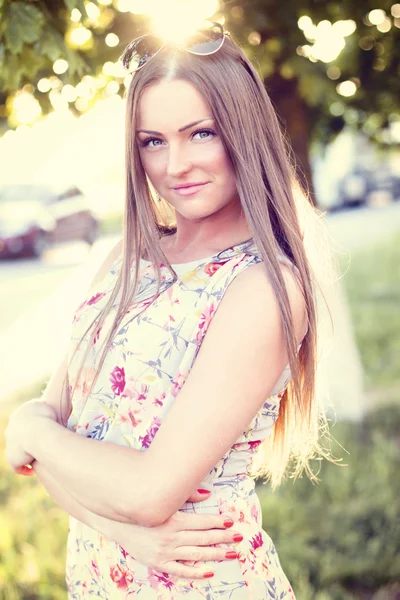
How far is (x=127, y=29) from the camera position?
283 cm

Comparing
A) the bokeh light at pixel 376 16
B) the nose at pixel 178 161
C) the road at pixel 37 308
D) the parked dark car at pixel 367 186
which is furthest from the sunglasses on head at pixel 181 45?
the parked dark car at pixel 367 186

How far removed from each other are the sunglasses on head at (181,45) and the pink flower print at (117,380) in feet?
2.24

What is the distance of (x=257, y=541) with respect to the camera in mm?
1611

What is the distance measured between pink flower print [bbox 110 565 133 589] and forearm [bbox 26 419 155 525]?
6.5 inches

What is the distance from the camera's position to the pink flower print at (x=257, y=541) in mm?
1598

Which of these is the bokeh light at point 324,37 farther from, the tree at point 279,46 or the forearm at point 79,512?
the forearm at point 79,512

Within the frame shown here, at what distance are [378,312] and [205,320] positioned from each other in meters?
7.63

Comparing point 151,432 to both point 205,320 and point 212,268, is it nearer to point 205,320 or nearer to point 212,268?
point 205,320

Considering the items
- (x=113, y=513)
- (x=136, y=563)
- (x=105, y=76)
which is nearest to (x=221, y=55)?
(x=113, y=513)

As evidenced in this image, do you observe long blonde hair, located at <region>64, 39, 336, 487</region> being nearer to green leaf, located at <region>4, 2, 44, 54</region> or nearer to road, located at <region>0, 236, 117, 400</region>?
green leaf, located at <region>4, 2, 44, 54</region>

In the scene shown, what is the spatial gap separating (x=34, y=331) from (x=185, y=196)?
8173 mm

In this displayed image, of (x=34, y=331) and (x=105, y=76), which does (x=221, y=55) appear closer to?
(x=105, y=76)

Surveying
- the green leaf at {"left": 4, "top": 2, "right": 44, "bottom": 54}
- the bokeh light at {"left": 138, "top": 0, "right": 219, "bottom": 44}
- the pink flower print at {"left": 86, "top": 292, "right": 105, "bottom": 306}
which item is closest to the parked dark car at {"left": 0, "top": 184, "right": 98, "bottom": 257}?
the bokeh light at {"left": 138, "top": 0, "right": 219, "bottom": 44}

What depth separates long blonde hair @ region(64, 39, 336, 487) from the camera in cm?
155
